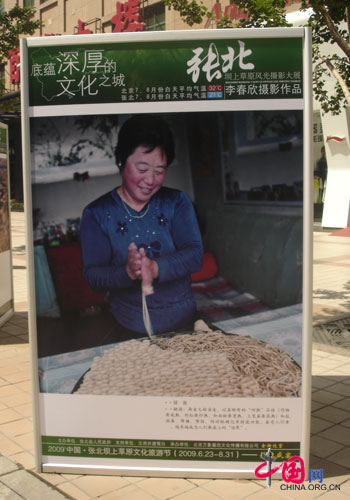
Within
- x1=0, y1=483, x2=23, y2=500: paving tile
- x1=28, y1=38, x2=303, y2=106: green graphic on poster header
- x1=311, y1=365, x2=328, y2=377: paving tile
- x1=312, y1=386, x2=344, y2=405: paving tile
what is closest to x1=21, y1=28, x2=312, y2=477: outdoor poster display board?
x1=28, y1=38, x2=303, y2=106: green graphic on poster header


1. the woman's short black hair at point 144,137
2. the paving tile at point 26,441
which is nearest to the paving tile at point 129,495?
the paving tile at point 26,441

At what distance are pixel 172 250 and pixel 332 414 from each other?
2.29 meters

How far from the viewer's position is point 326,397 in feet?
16.3

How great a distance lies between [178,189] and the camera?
129 inches

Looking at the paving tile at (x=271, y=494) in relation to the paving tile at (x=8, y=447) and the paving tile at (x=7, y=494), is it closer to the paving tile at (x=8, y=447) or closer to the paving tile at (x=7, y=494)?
the paving tile at (x=7, y=494)

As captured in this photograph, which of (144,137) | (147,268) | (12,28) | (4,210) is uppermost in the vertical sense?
(12,28)

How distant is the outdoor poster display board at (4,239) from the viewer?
7.68 m

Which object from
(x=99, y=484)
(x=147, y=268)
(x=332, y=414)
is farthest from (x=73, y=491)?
(x=332, y=414)

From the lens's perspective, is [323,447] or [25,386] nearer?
[323,447]

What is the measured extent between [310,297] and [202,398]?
0.89 metres

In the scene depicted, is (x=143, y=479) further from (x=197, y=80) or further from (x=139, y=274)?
(x=197, y=80)

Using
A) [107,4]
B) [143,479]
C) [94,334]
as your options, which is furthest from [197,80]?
[107,4]

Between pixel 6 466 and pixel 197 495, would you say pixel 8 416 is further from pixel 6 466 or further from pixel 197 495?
pixel 197 495

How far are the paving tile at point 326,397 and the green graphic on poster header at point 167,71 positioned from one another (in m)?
2.88
